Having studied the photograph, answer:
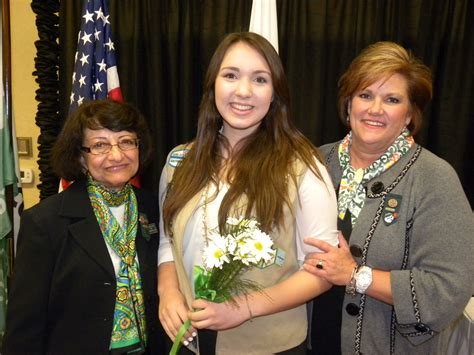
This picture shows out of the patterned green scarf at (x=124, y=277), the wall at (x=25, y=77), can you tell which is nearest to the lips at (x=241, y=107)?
the patterned green scarf at (x=124, y=277)

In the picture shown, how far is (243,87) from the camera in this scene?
1.50 m

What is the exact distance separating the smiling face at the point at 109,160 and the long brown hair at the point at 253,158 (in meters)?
0.23

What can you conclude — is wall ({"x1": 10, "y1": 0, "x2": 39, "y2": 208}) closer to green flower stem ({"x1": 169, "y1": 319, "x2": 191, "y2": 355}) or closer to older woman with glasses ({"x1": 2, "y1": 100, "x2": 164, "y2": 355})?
older woman with glasses ({"x1": 2, "y1": 100, "x2": 164, "y2": 355})

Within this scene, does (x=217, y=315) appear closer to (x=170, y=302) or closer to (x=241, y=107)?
(x=170, y=302)

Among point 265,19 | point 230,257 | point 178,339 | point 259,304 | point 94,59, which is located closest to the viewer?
point 230,257

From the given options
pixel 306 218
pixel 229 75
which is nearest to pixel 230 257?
pixel 306 218

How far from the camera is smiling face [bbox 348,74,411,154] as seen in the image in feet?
5.41

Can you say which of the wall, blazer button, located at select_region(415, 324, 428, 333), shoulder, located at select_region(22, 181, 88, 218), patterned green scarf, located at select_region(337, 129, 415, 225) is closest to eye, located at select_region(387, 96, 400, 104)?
patterned green scarf, located at select_region(337, 129, 415, 225)

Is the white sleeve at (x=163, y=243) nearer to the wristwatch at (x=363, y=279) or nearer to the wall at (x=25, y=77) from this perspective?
the wristwatch at (x=363, y=279)

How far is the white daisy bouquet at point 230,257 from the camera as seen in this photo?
1119mm

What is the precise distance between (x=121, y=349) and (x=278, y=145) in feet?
3.54

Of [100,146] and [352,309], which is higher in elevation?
[100,146]

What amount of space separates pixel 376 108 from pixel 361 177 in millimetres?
293

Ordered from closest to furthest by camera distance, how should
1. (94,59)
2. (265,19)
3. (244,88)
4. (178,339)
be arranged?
(178,339)
(244,88)
(265,19)
(94,59)
